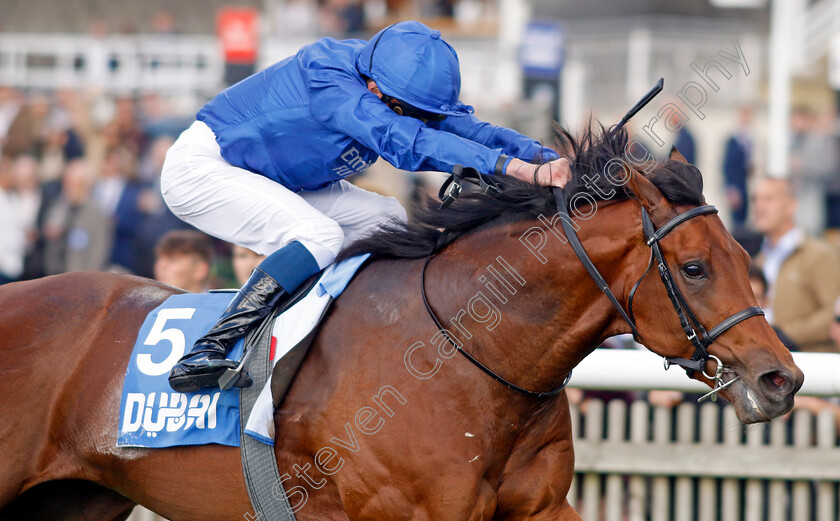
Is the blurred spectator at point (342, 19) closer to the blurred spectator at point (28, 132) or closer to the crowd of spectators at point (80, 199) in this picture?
the crowd of spectators at point (80, 199)

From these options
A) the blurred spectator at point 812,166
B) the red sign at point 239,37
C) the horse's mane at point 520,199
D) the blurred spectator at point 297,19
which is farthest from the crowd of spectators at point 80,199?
the blurred spectator at point 812,166

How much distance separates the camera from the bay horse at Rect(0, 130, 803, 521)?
2855 millimetres

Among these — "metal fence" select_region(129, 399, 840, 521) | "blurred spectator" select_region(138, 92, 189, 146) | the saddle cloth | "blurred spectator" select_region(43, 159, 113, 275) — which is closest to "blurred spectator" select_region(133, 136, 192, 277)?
"blurred spectator" select_region(43, 159, 113, 275)

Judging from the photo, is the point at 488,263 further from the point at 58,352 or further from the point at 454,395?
the point at 58,352

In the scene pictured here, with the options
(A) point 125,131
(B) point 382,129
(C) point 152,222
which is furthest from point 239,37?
(B) point 382,129

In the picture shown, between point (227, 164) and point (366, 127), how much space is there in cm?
74

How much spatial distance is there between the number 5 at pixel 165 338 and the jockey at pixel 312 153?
0.14m

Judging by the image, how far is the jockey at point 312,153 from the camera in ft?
10.0

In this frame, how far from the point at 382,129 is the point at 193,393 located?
1.15 meters

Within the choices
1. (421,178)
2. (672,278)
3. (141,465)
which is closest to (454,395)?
(672,278)

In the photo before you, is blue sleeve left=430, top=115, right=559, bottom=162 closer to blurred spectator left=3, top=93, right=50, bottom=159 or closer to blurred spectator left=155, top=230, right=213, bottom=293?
blurred spectator left=155, top=230, right=213, bottom=293

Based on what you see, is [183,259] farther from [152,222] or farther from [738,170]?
[738,170]

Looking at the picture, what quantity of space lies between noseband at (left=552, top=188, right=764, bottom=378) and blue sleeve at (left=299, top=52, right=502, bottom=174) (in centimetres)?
49

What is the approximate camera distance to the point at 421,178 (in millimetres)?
10281
